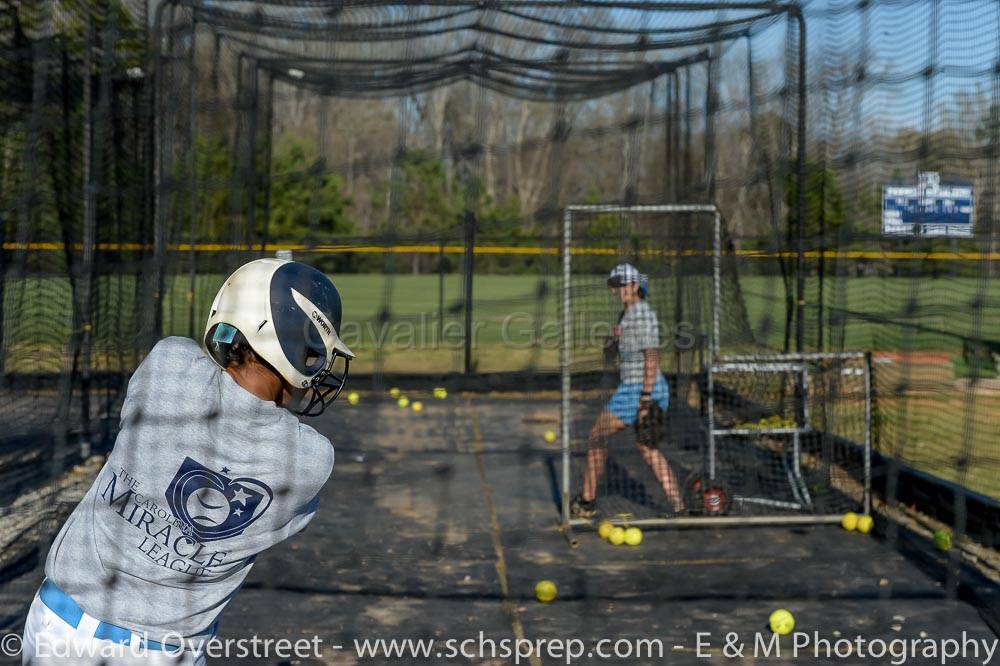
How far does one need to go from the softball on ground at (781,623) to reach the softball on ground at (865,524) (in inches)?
69.2

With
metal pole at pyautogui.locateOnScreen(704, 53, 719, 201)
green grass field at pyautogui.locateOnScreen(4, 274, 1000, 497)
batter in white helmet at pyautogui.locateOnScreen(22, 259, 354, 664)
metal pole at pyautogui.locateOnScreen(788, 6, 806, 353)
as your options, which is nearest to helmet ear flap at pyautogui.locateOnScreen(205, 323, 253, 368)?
batter in white helmet at pyautogui.locateOnScreen(22, 259, 354, 664)

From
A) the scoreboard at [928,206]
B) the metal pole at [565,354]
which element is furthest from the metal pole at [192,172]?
the scoreboard at [928,206]

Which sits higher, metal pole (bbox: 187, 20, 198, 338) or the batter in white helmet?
metal pole (bbox: 187, 20, 198, 338)

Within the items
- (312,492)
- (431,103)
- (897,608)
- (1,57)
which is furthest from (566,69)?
(312,492)

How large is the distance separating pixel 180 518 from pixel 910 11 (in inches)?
216

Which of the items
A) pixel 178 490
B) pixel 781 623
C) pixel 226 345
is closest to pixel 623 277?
pixel 781 623

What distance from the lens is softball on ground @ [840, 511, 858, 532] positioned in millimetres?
6227

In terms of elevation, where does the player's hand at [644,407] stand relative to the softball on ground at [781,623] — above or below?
above

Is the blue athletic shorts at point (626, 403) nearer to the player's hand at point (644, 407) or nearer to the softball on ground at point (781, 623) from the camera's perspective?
the player's hand at point (644, 407)

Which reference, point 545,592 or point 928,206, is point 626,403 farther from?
point 928,206

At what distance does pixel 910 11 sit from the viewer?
619 cm

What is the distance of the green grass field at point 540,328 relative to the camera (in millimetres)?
6720

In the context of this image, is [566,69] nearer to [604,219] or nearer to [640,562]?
[604,219]

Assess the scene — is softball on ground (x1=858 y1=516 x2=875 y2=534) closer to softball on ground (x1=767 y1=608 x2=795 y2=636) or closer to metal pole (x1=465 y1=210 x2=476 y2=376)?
softball on ground (x1=767 y1=608 x2=795 y2=636)
